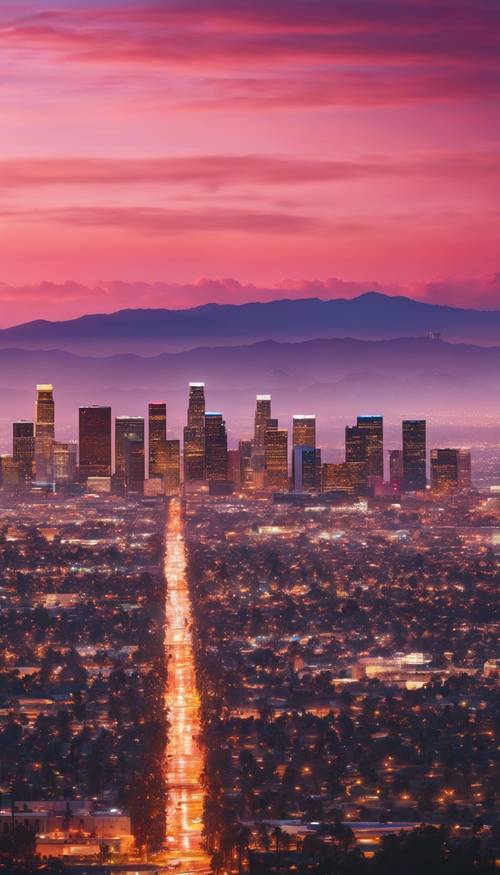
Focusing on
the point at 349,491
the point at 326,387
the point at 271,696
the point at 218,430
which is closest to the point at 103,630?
the point at 271,696

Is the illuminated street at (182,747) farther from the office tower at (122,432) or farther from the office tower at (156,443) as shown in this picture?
the office tower at (122,432)

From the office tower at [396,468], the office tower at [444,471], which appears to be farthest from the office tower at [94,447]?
the office tower at [444,471]

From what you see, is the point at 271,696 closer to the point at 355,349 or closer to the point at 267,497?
the point at 267,497

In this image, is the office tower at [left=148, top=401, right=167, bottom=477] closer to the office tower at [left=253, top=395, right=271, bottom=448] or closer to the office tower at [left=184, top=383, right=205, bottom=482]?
the office tower at [left=184, top=383, right=205, bottom=482]

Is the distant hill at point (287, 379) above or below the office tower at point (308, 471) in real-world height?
above

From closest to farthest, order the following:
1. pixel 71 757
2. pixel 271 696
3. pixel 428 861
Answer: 1. pixel 428 861
2. pixel 71 757
3. pixel 271 696

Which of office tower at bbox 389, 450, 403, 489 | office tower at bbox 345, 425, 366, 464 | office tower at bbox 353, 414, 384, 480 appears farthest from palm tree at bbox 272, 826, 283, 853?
office tower at bbox 353, 414, 384, 480

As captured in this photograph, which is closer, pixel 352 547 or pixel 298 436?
pixel 352 547
